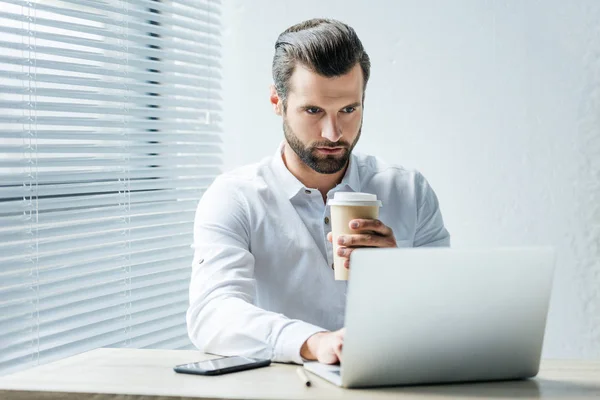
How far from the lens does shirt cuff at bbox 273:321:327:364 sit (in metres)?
1.37

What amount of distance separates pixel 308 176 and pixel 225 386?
3.49 feet

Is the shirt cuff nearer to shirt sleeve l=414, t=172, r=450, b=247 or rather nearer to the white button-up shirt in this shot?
the white button-up shirt

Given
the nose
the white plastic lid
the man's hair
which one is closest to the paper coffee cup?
the white plastic lid

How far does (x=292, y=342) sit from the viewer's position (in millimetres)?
1377

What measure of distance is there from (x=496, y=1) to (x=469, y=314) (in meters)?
2.00

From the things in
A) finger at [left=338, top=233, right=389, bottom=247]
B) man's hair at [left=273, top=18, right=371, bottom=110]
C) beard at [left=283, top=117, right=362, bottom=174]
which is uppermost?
man's hair at [left=273, top=18, right=371, bottom=110]

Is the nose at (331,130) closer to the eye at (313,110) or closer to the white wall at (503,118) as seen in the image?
the eye at (313,110)

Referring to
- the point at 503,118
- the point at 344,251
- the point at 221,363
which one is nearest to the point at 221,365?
the point at 221,363

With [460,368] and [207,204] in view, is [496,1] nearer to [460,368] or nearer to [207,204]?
[207,204]

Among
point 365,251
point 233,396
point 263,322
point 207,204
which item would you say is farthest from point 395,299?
point 207,204

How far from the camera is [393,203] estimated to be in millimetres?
2213

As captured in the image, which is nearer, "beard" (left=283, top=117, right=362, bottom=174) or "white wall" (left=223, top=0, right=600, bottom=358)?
"beard" (left=283, top=117, right=362, bottom=174)

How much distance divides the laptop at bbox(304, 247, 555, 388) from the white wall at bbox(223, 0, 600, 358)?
1718 millimetres

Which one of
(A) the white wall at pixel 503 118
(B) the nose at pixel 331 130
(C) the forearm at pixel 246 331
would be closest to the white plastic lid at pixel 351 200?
(C) the forearm at pixel 246 331
